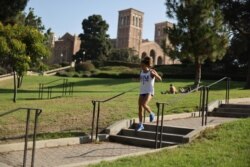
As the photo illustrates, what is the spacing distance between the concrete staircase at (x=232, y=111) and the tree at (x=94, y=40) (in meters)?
73.9

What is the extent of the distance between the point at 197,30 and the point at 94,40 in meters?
62.9

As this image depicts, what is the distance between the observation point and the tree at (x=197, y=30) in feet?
92.0

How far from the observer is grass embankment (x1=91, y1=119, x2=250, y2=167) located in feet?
24.6

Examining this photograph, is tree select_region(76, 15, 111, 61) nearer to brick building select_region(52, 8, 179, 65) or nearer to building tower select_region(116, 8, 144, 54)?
brick building select_region(52, 8, 179, 65)

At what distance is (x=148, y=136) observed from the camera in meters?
10.8

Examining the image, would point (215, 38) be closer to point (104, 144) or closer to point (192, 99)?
point (192, 99)

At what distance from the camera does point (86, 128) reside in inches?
461

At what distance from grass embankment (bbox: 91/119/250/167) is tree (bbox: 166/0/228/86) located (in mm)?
18685

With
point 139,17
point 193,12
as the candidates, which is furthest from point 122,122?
point 139,17

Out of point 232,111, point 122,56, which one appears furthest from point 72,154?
point 122,56

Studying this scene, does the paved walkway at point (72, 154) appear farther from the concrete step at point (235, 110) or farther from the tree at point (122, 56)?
the tree at point (122, 56)

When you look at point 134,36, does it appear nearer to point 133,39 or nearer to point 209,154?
point 133,39

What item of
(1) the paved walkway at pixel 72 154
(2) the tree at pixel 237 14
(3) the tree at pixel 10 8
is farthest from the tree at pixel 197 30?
(1) the paved walkway at pixel 72 154

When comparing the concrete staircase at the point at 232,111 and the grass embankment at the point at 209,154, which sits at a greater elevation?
the concrete staircase at the point at 232,111
